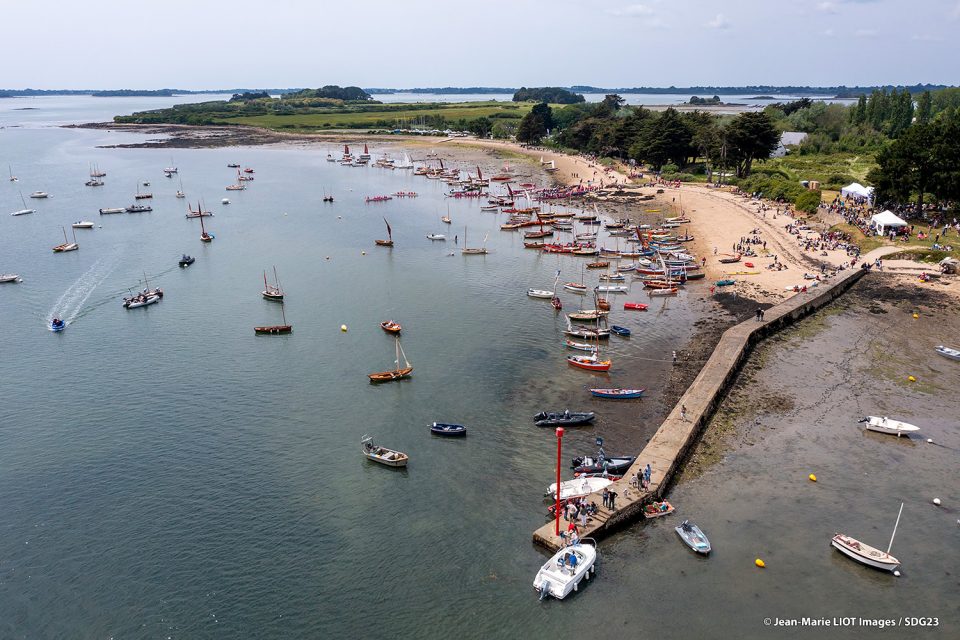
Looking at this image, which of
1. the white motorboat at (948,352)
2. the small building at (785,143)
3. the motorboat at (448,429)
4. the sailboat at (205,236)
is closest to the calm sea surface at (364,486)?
the motorboat at (448,429)

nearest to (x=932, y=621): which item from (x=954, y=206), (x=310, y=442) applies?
(x=310, y=442)

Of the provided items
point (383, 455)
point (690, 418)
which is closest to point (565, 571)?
point (383, 455)

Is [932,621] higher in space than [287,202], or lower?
lower

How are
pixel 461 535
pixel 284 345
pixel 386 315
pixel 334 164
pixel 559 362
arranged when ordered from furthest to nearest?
1. pixel 334 164
2. pixel 386 315
3. pixel 284 345
4. pixel 559 362
5. pixel 461 535

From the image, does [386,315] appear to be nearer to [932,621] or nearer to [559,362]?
[559,362]

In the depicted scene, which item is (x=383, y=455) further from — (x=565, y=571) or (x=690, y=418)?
(x=690, y=418)

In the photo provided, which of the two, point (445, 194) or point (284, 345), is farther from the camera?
point (445, 194)
